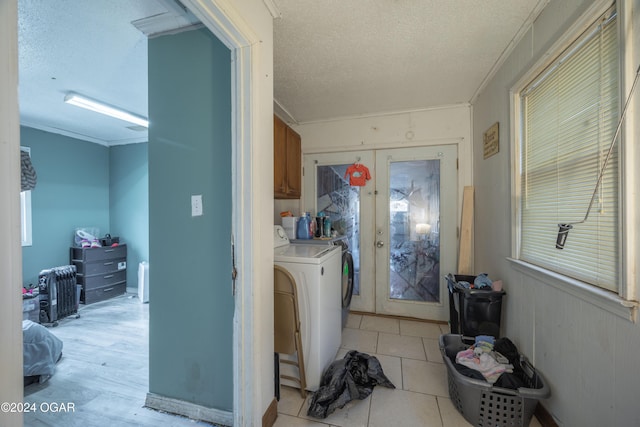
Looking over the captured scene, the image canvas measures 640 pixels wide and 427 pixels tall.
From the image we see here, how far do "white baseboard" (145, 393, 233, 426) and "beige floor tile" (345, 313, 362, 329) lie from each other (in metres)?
1.56

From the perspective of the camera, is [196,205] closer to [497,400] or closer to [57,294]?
[497,400]

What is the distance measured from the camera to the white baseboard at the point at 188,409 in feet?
4.79

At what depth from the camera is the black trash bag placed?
154 centimetres

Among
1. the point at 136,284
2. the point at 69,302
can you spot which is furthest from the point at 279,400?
the point at 136,284

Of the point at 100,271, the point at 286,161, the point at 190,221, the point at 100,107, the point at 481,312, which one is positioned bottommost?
the point at 100,271

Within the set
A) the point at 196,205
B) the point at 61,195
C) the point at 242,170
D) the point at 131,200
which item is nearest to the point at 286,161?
the point at 196,205

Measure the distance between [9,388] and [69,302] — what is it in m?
3.69

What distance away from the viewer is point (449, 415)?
153 centimetres

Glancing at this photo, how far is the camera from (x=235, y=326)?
4.27 ft

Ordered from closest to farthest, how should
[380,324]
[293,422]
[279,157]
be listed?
[293,422]
[279,157]
[380,324]

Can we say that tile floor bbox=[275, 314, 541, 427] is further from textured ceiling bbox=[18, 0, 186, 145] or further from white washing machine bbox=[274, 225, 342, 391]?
textured ceiling bbox=[18, 0, 186, 145]

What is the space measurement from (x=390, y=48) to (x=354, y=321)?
273 cm

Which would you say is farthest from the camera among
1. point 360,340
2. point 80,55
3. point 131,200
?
point 131,200

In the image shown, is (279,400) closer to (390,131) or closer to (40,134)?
(390,131)
